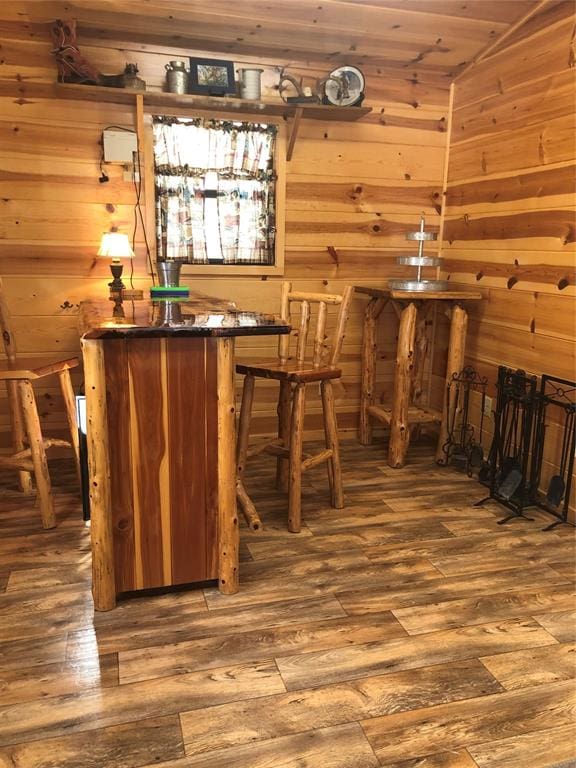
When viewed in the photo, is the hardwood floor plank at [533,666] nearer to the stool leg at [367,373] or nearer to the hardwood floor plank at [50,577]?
the hardwood floor plank at [50,577]

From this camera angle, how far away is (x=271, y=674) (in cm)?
175

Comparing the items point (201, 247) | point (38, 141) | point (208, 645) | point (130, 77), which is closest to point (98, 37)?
point (130, 77)

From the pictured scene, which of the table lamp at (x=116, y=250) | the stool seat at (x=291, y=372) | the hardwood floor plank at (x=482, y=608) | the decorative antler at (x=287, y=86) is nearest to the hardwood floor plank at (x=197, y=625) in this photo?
the hardwood floor plank at (x=482, y=608)

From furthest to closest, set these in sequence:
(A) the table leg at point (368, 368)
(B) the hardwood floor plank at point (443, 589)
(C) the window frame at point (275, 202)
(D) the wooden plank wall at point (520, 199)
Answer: (A) the table leg at point (368, 368)
(C) the window frame at point (275, 202)
(D) the wooden plank wall at point (520, 199)
(B) the hardwood floor plank at point (443, 589)

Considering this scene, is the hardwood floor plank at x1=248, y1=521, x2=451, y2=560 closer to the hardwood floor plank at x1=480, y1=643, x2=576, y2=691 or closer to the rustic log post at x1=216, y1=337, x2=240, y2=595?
the rustic log post at x1=216, y1=337, x2=240, y2=595

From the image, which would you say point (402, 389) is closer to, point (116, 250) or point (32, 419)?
point (116, 250)

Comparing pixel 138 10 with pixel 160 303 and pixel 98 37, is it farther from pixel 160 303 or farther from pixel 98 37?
pixel 160 303

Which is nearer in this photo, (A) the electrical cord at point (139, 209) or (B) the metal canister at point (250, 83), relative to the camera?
(B) the metal canister at point (250, 83)

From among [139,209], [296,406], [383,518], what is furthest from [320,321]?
[139,209]

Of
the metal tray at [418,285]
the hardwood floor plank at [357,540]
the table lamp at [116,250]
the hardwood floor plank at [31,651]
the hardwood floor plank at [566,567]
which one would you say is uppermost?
the table lamp at [116,250]

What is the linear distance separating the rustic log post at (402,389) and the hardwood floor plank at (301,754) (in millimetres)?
2010

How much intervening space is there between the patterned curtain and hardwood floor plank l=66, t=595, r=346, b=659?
208cm

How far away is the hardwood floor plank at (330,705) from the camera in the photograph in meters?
1.54

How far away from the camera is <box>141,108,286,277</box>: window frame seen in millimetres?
3270
